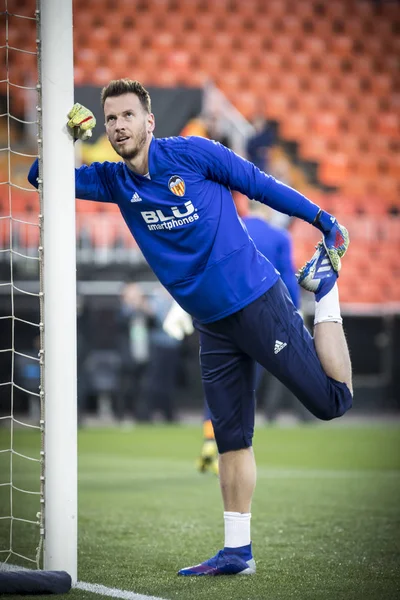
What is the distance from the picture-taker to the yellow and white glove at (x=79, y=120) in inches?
142

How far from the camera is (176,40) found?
16453 millimetres

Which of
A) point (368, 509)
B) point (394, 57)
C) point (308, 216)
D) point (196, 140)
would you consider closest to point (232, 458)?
point (308, 216)

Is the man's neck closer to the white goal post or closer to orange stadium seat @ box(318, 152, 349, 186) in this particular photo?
the white goal post

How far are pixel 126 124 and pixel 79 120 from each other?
0.82 feet

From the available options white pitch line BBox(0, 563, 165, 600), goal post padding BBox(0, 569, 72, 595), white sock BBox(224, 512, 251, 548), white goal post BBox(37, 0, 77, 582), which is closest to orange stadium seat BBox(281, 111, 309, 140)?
white sock BBox(224, 512, 251, 548)

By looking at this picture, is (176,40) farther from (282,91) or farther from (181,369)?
(181,369)

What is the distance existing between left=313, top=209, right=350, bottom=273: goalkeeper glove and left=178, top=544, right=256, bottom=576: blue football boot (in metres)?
1.19

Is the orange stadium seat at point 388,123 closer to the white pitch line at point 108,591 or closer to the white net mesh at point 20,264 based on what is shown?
the white net mesh at point 20,264

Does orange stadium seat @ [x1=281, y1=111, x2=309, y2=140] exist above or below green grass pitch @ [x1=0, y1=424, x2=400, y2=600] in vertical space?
above

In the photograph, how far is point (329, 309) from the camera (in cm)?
416

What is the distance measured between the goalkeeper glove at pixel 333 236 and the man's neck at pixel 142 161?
0.67 meters

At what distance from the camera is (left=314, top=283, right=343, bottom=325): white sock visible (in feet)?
13.6

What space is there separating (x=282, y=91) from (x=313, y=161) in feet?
4.23

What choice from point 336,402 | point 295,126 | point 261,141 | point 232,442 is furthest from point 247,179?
point 295,126
